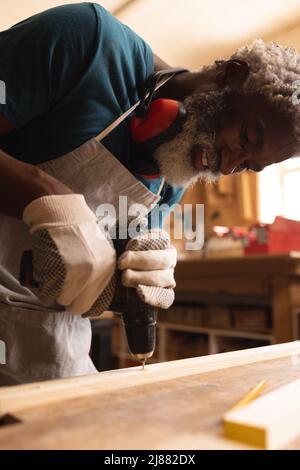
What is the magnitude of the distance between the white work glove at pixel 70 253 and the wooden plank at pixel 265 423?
0.30 meters

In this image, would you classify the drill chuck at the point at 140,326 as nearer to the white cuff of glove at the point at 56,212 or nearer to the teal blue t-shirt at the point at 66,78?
the white cuff of glove at the point at 56,212

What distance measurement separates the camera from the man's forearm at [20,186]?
28.7 inches

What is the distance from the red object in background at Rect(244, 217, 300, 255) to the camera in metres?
2.86

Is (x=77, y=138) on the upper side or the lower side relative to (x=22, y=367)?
upper

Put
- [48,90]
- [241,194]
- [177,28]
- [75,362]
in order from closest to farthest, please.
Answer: [48,90]
[75,362]
[177,28]
[241,194]

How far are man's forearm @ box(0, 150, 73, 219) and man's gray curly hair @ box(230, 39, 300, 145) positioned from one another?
0.61 metres

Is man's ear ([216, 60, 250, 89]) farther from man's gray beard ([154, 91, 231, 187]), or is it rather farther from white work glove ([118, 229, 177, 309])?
white work glove ([118, 229, 177, 309])

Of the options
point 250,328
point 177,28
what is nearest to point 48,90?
point 250,328

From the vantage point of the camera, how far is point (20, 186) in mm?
746

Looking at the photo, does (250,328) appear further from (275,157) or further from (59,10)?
(59,10)

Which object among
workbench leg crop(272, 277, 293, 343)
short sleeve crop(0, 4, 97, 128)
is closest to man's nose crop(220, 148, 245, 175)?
short sleeve crop(0, 4, 97, 128)

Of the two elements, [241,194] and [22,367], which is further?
[241,194]

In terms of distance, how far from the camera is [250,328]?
2562 millimetres

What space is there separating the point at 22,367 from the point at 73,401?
0.45 m
